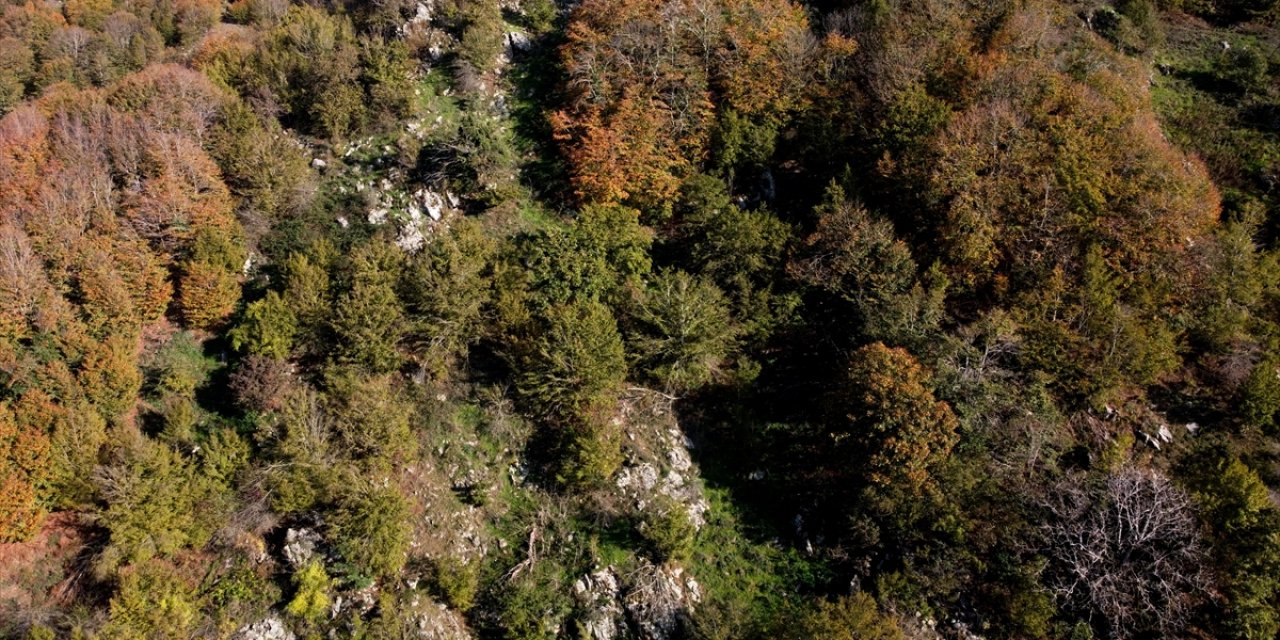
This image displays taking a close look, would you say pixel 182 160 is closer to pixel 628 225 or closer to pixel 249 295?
pixel 249 295

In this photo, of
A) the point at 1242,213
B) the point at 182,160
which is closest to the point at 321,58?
the point at 182,160

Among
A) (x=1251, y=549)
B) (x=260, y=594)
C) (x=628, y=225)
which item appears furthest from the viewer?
(x=628, y=225)

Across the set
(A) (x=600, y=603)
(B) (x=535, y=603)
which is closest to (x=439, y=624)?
(B) (x=535, y=603)

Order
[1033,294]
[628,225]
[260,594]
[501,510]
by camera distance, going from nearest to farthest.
→ 1. [260,594]
2. [501,510]
3. [1033,294]
4. [628,225]

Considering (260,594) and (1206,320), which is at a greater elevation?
(1206,320)

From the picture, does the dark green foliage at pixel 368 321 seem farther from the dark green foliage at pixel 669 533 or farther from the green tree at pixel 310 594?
the dark green foliage at pixel 669 533

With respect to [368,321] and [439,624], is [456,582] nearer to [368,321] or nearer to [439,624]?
[439,624]

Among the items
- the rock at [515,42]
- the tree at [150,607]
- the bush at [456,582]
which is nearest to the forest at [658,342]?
the tree at [150,607]
